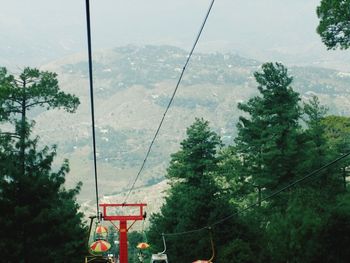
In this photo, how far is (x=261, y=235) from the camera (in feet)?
99.6

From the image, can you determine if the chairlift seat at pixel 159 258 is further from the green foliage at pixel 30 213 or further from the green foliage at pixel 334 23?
the green foliage at pixel 334 23

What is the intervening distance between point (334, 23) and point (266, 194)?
55.2 ft

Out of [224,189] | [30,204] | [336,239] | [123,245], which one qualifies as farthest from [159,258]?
[224,189]

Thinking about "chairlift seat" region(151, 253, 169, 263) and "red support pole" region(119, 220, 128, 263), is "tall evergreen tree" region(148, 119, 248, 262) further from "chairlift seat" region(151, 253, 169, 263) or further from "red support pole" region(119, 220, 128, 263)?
"red support pole" region(119, 220, 128, 263)

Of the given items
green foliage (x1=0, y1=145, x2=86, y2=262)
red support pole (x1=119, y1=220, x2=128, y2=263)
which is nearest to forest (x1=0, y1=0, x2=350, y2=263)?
green foliage (x1=0, y1=145, x2=86, y2=262)

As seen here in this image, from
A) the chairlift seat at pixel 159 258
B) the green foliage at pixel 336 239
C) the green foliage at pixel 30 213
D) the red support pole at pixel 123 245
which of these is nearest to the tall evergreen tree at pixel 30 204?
the green foliage at pixel 30 213

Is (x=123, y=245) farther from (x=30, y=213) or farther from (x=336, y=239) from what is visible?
(x=336, y=239)

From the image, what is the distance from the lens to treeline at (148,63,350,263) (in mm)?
23688

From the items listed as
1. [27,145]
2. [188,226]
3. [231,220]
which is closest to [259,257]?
[231,220]

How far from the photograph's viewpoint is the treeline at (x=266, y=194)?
2369 centimetres

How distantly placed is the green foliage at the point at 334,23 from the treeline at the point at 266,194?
7704 millimetres

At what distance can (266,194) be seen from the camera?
38.0 meters

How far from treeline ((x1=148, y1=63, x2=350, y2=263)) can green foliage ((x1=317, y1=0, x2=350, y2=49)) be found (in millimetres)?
7704

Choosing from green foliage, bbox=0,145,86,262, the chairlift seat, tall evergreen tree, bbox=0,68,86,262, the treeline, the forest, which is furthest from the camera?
the chairlift seat
